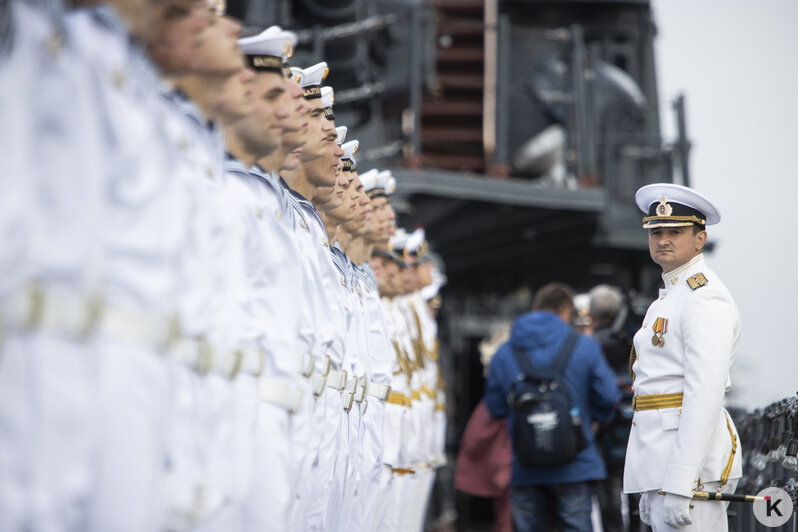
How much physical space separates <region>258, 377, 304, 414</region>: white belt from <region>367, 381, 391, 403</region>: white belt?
1.60 metres

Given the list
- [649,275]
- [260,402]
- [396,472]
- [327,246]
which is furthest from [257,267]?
[649,275]

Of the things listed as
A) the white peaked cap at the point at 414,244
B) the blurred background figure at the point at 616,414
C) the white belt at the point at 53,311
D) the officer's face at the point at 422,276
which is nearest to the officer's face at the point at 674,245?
the blurred background figure at the point at 616,414

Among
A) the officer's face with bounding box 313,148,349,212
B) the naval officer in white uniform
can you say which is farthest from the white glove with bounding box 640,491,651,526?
the officer's face with bounding box 313,148,349,212

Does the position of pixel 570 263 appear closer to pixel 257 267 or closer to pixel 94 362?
pixel 257 267

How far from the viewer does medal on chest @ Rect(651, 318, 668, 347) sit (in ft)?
13.7

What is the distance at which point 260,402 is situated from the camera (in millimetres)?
3098

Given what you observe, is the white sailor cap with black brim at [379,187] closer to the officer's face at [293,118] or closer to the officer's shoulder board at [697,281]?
the officer's shoulder board at [697,281]

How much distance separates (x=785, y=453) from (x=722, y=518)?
1178mm

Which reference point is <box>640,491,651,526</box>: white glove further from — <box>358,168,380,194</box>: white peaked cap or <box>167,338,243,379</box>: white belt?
<box>358,168,380,194</box>: white peaked cap

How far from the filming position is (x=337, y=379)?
4.02m

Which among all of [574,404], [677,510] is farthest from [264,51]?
[574,404]

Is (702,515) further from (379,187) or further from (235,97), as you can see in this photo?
(379,187)

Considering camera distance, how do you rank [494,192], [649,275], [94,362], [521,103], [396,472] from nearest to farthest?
[94,362] → [396,472] → [494,192] → [649,275] → [521,103]

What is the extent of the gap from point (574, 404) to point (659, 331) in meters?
1.89
